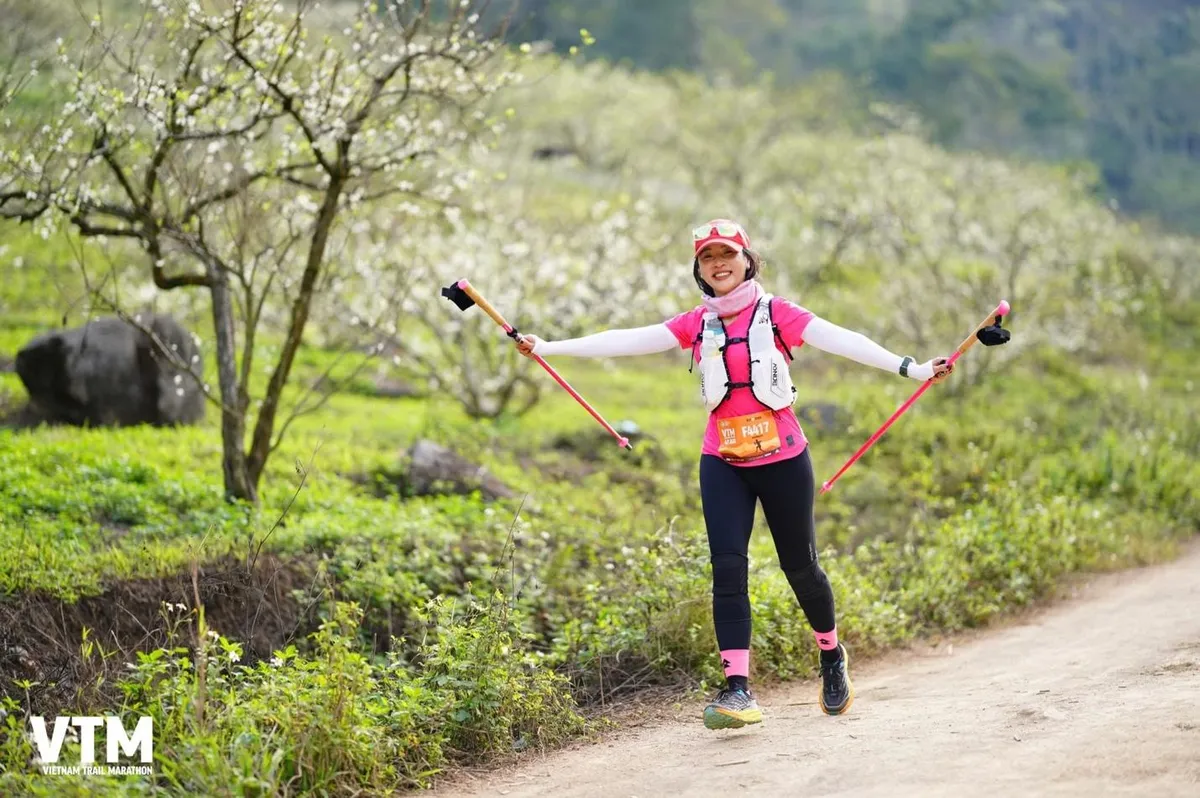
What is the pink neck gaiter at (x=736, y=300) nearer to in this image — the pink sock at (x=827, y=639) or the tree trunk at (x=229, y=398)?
the pink sock at (x=827, y=639)

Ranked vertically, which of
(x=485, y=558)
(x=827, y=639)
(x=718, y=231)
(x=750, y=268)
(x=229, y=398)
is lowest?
(x=827, y=639)

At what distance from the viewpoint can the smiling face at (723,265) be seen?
5.38 metres

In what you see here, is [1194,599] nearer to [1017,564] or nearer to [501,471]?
[1017,564]

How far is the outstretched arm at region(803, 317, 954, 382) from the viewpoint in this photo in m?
5.16

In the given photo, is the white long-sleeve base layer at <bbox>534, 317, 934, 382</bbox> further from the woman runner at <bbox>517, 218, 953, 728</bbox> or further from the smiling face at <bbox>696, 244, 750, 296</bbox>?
the smiling face at <bbox>696, 244, 750, 296</bbox>

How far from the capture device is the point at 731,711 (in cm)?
527

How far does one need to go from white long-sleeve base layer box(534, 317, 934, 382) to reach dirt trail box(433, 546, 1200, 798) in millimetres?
1517

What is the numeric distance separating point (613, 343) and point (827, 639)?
66.9 inches

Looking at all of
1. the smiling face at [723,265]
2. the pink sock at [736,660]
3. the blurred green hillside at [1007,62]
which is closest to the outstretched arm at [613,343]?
the smiling face at [723,265]

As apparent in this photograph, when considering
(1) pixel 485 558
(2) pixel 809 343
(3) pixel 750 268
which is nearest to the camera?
(2) pixel 809 343

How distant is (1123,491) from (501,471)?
5.85 metres

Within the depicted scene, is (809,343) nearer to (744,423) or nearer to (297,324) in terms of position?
(744,423)

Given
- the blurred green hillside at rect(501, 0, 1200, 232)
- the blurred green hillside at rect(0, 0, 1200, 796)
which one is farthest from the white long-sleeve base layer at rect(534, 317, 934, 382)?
the blurred green hillside at rect(501, 0, 1200, 232)

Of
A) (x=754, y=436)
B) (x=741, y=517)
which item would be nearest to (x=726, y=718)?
(x=741, y=517)
